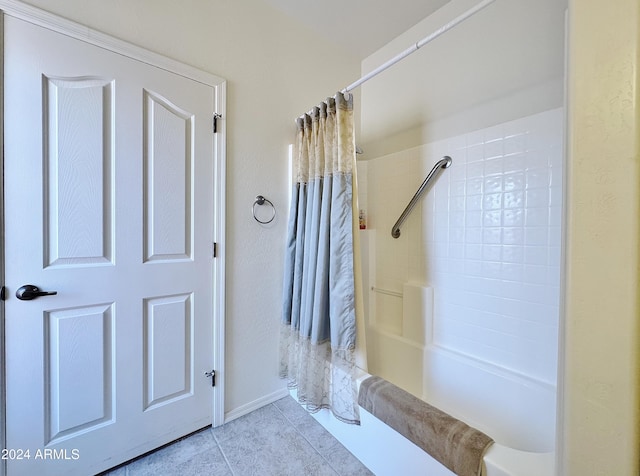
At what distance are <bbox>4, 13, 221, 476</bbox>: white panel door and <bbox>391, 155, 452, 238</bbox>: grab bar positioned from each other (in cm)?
124

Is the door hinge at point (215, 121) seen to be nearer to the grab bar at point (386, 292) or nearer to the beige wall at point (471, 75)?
the beige wall at point (471, 75)

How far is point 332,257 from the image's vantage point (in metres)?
1.35

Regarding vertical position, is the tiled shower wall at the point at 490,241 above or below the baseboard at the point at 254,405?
above

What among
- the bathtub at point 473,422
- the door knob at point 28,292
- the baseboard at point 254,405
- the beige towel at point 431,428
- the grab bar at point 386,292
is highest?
the door knob at point 28,292

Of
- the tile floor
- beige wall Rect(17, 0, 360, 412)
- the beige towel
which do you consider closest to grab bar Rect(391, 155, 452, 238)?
beige wall Rect(17, 0, 360, 412)

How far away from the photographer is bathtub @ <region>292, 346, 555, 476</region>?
99 centimetres

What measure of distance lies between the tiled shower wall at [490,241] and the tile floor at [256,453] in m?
0.84

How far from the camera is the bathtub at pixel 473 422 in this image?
Result: 0.99 meters

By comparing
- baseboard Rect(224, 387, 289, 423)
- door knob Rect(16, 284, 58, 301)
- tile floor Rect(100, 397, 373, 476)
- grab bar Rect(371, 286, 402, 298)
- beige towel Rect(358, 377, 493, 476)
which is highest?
door knob Rect(16, 284, 58, 301)

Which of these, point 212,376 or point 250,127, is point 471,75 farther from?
point 212,376

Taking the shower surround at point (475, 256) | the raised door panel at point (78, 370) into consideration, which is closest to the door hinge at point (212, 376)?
the raised door panel at point (78, 370)

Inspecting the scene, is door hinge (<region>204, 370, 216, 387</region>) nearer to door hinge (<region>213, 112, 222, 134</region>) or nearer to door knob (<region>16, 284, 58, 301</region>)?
door knob (<region>16, 284, 58, 301</region>)

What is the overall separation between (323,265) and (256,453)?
3.39 ft

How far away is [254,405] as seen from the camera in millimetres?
1688
